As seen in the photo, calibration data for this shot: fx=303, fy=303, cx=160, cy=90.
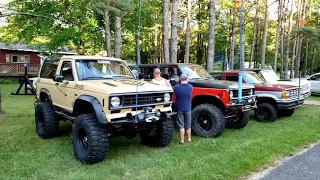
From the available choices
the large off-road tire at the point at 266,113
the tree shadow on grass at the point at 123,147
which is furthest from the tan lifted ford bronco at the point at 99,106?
the large off-road tire at the point at 266,113

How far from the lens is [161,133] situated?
6551mm

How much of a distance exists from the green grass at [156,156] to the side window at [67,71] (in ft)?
4.99

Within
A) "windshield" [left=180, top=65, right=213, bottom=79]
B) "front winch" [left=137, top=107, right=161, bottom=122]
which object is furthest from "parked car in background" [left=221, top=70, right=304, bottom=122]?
"front winch" [left=137, top=107, right=161, bottom=122]

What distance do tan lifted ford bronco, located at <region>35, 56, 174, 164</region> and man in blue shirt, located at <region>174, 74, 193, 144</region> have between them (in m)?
0.53

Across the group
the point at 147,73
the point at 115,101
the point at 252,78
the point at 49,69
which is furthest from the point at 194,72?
the point at 115,101

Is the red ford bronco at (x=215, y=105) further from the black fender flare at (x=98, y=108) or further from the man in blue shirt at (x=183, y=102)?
the black fender flare at (x=98, y=108)

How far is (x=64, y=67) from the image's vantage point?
23.4 ft

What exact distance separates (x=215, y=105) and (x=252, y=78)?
3.42 meters

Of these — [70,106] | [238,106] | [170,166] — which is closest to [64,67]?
[70,106]

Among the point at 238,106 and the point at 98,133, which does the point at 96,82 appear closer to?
the point at 98,133

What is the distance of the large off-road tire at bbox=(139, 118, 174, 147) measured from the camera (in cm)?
654

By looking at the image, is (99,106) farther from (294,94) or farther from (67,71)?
(294,94)

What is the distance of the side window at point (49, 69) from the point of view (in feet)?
25.2

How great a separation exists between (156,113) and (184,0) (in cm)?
2729
